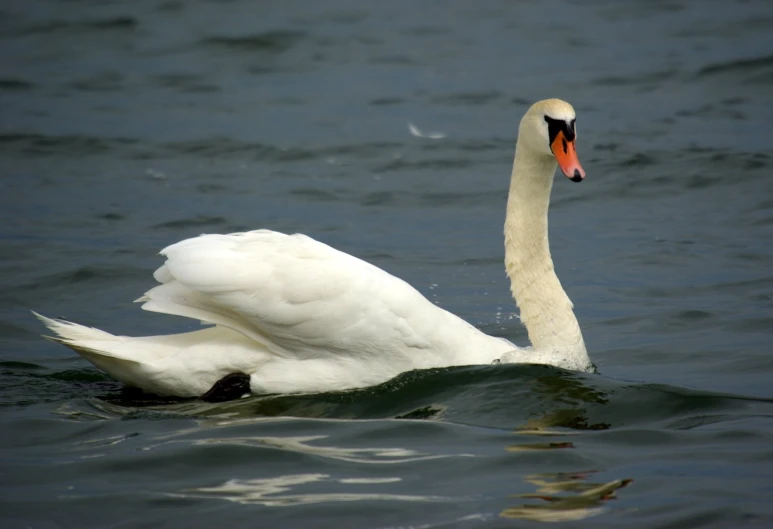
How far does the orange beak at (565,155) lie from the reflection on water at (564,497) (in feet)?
6.51

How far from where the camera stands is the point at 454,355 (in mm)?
7008

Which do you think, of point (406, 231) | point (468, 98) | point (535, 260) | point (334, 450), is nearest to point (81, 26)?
point (468, 98)

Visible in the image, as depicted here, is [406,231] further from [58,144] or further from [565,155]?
[58,144]

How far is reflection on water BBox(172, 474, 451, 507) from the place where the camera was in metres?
5.36

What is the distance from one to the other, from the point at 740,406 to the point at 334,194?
713 centimetres

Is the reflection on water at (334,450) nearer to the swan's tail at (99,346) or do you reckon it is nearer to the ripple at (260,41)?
the swan's tail at (99,346)

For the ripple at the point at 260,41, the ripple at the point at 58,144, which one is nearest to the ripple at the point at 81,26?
the ripple at the point at 260,41

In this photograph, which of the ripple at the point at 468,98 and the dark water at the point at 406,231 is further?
the ripple at the point at 468,98

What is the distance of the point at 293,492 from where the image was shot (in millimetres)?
5461

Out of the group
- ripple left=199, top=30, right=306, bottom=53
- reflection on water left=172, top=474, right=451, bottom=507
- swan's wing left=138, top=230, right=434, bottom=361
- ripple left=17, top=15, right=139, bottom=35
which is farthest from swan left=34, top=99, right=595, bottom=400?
ripple left=17, top=15, right=139, bottom=35

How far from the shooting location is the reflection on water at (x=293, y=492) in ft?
17.6

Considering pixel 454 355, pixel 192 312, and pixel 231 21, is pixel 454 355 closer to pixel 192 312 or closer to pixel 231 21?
pixel 192 312

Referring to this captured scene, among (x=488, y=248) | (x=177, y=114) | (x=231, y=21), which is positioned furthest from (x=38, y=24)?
(x=488, y=248)

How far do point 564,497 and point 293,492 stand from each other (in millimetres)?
1162
